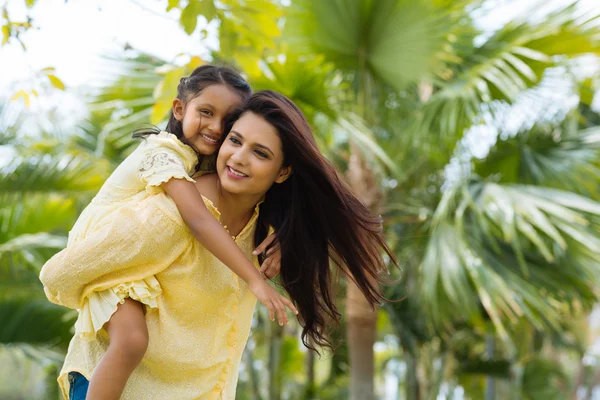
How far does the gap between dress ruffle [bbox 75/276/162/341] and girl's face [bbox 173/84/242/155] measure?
1.74 ft

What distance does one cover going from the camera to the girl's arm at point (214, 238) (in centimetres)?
213

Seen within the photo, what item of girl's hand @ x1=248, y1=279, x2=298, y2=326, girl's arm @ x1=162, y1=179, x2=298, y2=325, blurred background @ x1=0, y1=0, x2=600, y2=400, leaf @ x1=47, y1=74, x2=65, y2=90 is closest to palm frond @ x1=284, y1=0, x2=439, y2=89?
blurred background @ x1=0, y1=0, x2=600, y2=400

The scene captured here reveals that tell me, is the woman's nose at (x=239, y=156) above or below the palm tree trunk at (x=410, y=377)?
above

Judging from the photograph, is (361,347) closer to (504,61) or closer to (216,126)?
(504,61)

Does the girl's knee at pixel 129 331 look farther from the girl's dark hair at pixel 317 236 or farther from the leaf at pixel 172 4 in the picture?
A: the leaf at pixel 172 4

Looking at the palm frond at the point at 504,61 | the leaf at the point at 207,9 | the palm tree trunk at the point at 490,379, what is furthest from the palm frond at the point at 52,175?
the palm tree trunk at the point at 490,379

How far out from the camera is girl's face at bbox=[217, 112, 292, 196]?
2326 millimetres

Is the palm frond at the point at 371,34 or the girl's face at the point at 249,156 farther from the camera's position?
the palm frond at the point at 371,34

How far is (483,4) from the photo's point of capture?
5.70 meters

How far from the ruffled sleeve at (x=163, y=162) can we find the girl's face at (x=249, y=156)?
0.12m

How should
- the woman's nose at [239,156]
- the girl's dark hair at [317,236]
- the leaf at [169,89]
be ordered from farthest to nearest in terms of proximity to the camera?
the leaf at [169,89] → the girl's dark hair at [317,236] → the woman's nose at [239,156]

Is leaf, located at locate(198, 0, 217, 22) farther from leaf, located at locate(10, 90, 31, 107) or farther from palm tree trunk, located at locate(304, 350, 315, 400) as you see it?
palm tree trunk, located at locate(304, 350, 315, 400)

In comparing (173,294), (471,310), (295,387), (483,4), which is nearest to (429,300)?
(471,310)

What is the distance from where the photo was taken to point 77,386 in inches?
88.2
